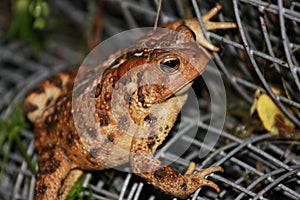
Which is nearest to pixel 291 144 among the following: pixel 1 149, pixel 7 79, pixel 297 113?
pixel 297 113

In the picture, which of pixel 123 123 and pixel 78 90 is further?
pixel 78 90

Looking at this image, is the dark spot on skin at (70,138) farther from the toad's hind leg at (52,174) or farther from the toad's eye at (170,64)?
the toad's eye at (170,64)

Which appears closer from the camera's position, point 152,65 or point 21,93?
point 152,65

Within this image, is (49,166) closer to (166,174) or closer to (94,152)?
(94,152)

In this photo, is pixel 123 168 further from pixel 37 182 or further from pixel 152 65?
pixel 152 65

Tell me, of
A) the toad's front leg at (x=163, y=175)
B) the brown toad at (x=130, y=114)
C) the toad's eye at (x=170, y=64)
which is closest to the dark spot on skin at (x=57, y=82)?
the brown toad at (x=130, y=114)

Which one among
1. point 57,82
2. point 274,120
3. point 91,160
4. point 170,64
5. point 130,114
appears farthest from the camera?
point 57,82

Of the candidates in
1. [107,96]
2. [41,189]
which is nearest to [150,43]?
[107,96]

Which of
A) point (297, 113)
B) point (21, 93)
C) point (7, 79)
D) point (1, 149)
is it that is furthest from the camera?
point (7, 79)
